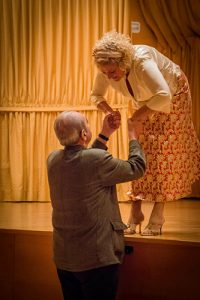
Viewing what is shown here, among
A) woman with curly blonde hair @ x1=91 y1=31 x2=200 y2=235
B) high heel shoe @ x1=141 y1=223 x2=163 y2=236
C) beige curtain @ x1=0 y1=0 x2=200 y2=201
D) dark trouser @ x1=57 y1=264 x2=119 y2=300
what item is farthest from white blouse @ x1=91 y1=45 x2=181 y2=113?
beige curtain @ x1=0 y1=0 x2=200 y2=201

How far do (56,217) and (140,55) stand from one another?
0.85 meters

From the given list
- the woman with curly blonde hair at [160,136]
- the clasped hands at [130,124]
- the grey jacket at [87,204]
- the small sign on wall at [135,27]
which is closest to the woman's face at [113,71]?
the woman with curly blonde hair at [160,136]

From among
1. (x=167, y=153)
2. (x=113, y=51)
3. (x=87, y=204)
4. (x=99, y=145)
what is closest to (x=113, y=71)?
(x=113, y=51)

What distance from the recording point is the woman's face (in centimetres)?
211

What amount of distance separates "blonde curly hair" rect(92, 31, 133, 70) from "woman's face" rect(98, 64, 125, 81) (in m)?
0.02

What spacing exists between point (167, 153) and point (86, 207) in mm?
676

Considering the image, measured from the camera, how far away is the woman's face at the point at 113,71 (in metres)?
2.11

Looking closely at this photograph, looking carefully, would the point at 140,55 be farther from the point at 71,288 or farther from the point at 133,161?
the point at 71,288

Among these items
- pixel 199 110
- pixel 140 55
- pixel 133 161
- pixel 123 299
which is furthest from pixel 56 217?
pixel 199 110

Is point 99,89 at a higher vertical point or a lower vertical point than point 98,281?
higher

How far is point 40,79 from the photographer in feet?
12.4

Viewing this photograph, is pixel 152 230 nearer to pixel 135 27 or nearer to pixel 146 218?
pixel 146 218

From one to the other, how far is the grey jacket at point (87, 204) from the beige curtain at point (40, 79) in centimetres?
180

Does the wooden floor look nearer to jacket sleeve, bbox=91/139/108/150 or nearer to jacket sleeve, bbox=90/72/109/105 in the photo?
jacket sleeve, bbox=91/139/108/150
